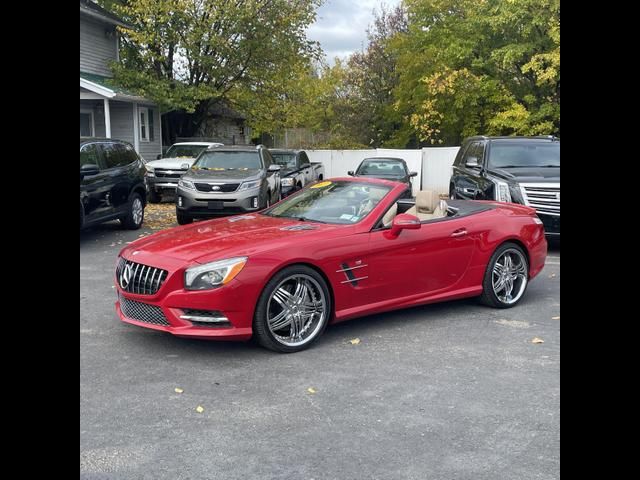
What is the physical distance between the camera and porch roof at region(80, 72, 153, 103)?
2198cm

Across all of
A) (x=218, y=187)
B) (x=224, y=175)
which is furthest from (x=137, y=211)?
(x=224, y=175)

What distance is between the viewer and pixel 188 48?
82.2 ft

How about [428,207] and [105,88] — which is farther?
[105,88]

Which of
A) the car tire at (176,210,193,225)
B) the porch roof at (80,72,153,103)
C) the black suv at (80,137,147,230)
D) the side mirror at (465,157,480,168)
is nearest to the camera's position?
the black suv at (80,137,147,230)

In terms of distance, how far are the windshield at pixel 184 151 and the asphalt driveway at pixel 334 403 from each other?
14.7 meters

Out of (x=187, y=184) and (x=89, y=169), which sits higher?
(x=89, y=169)

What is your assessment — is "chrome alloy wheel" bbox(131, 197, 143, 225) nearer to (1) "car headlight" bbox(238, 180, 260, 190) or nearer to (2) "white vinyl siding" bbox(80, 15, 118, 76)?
(1) "car headlight" bbox(238, 180, 260, 190)

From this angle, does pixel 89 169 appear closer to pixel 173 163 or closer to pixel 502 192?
pixel 502 192

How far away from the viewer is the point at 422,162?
3030cm

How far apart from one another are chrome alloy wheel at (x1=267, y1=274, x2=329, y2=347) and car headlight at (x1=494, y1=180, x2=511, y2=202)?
20.8 ft

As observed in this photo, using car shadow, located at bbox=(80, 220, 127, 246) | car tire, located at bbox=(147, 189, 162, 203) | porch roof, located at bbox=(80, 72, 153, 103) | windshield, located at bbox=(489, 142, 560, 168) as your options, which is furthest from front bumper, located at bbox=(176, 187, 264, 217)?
porch roof, located at bbox=(80, 72, 153, 103)

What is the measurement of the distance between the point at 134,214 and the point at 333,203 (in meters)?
7.42

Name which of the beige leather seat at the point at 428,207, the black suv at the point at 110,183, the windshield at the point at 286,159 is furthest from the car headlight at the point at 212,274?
the windshield at the point at 286,159
